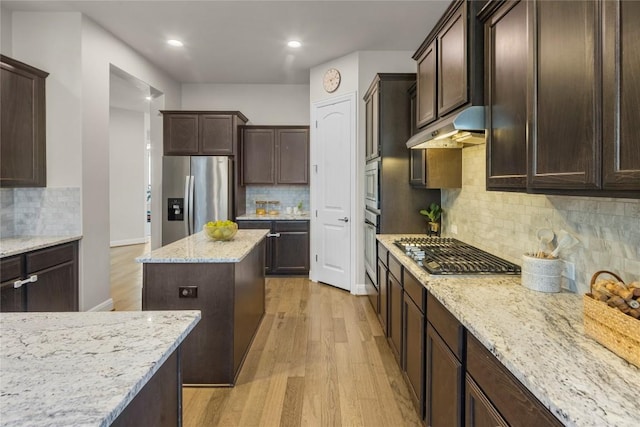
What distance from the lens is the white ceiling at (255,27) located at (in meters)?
3.46

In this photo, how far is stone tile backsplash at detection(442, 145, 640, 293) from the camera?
1345 mm

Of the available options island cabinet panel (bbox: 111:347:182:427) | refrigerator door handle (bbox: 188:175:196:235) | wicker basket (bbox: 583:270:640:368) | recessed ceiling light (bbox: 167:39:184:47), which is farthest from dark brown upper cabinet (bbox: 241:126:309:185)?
wicker basket (bbox: 583:270:640:368)

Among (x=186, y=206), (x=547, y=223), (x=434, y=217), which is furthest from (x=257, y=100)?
(x=547, y=223)

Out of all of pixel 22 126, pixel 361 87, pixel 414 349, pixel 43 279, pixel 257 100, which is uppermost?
pixel 257 100

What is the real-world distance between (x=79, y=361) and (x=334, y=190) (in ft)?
13.4

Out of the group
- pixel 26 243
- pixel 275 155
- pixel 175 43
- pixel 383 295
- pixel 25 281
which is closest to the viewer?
pixel 25 281

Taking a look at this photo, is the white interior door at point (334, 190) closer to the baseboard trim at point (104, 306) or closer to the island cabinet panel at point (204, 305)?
the island cabinet panel at point (204, 305)

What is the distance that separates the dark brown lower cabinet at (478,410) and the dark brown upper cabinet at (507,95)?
0.79 meters

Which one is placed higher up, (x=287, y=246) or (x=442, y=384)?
(x=287, y=246)

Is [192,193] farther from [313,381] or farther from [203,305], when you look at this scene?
[313,381]

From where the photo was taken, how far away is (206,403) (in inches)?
90.2

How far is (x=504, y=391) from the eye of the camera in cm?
105

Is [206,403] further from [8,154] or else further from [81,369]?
[8,154]

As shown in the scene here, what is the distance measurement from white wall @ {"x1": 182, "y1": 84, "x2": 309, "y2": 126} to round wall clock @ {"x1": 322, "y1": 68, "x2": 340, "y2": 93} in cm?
127
